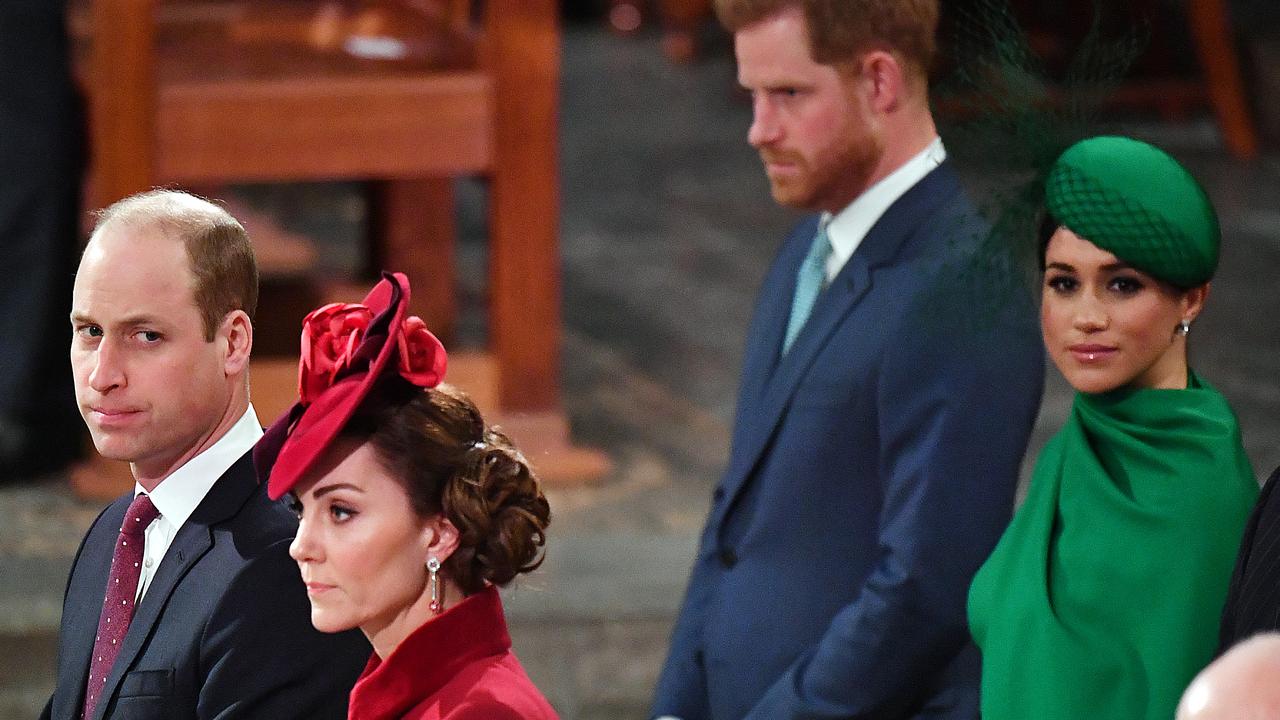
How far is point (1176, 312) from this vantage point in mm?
2244

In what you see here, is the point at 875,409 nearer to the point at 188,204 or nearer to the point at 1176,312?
the point at 1176,312

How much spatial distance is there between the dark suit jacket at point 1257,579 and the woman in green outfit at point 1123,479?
0.30ft

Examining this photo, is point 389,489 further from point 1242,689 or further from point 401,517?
point 1242,689

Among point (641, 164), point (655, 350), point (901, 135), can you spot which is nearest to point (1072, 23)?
point (641, 164)

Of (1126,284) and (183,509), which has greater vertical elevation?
(1126,284)

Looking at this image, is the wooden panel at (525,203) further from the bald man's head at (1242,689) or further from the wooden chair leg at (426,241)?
the bald man's head at (1242,689)

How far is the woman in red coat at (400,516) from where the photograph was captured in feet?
6.46

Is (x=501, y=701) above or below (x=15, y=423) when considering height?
above

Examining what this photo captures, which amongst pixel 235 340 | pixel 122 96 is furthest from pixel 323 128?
pixel 235 340

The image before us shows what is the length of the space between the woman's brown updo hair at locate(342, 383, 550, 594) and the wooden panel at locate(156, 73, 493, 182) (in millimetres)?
3482

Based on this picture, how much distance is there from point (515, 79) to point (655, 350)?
163 cm

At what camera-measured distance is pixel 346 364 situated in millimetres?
1982

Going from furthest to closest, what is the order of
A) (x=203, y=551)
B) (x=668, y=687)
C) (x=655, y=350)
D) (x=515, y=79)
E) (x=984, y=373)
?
(x=655, y=350)
(x=515, y=79)
(x=668, y=687)
(x=984, y=373)
(x=203, y=551)

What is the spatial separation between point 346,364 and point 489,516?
209 mm
